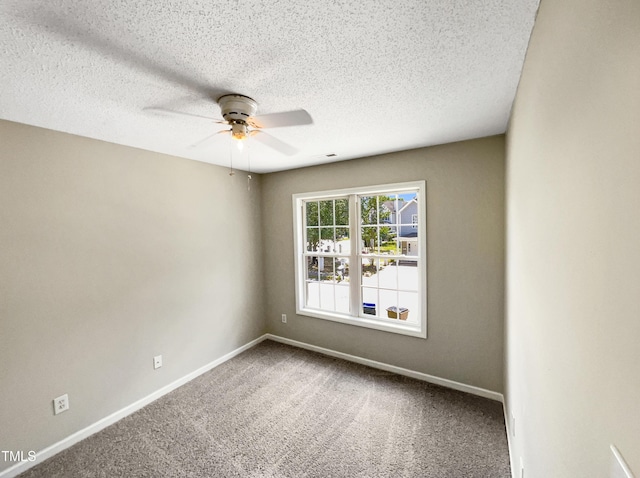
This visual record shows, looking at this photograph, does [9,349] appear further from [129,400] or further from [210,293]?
[210,293]

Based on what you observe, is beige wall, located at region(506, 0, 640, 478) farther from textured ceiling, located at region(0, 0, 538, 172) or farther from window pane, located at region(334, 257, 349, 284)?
window pane, located at region(334, 257, 349, 284)

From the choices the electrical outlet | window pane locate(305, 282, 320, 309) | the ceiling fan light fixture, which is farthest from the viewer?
window pane locate(305, 282, 320, 309)

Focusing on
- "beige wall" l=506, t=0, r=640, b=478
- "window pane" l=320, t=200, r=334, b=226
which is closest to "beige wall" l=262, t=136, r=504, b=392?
"window pane" l=320, t=200, r=334, b=226

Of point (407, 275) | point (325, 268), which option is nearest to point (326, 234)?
point (325, 268)

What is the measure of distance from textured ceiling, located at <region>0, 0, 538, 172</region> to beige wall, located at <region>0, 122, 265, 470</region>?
1.24ft

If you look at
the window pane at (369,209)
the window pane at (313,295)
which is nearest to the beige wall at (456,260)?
the window pane at (369,209)

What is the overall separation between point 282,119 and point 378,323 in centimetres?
243

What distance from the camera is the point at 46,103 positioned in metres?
1.66

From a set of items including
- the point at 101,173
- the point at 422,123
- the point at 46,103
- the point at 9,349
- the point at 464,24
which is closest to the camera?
the point at 464,24

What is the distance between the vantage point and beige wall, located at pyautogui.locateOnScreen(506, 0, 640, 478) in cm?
43

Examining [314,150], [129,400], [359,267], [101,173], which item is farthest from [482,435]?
[101,173]

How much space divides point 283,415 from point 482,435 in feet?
5.23

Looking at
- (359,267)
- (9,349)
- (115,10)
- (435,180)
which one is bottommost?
(9,349)

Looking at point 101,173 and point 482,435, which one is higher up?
point 101,173
